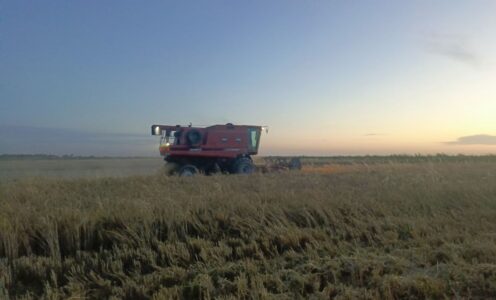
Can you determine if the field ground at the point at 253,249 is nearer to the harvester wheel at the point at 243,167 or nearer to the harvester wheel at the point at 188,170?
the harvester wheel at the point at 188,170

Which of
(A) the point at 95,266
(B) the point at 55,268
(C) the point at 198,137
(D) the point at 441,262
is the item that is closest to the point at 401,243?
(D) the point at 441,262

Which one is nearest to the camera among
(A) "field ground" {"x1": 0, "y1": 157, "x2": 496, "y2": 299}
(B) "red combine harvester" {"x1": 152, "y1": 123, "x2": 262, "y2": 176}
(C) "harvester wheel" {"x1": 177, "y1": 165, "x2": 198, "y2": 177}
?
(A) "field ground" {"x1": 0, "y1": 157, "x2": 496, "y2": 299}

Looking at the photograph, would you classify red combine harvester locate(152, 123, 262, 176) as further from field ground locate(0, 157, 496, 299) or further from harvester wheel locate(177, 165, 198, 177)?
field ground locate(0, 157, 496, 299)

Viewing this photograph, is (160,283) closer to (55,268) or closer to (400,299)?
(55,268)

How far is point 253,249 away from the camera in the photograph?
20.9ft

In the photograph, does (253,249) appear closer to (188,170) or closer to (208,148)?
(188,170)

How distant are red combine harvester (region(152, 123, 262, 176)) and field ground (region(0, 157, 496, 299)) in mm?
12570

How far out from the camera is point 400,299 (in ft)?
15.1

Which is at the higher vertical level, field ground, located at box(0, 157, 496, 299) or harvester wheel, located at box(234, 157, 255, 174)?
harvester wheel, located at box(234, 157, 255, 174)

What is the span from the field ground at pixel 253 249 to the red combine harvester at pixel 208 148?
12570mm

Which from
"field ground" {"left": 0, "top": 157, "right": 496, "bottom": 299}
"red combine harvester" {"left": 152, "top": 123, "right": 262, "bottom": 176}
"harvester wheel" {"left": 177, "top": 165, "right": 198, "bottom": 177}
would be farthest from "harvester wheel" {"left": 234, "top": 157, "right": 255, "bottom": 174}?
"field ground" {"left": 0, "top": 157, "right": 496, "bottom": 299}

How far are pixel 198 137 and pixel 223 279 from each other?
17.4 meters

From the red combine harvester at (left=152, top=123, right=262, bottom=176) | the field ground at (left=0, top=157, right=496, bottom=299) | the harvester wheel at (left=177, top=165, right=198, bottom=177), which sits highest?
the red combine harvester at (left=152, top=123, right=262, bottom=176)

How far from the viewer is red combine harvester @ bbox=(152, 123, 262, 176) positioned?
2219 centimetres
